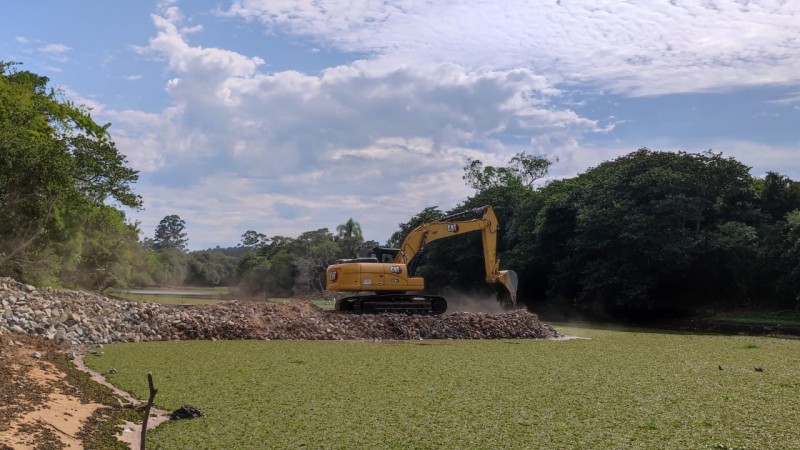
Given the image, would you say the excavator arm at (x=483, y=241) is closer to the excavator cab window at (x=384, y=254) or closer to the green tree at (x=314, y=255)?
the excavator cab window at (x=384, y=254)

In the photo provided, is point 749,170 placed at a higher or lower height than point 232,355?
higher

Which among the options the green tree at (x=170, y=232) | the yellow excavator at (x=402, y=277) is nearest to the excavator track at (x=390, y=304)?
the yellow excavator at (x=402, y=277)

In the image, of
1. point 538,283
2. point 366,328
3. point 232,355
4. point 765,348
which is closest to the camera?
point 232,355

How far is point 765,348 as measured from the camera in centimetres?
1230

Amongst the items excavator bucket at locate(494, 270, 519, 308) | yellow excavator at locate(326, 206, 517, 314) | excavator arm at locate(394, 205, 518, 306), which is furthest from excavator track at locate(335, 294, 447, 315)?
excavator bucket at locate(494, 270, 519, 308)

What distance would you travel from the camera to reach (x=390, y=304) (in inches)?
635

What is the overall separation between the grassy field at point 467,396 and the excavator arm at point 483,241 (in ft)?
19.1

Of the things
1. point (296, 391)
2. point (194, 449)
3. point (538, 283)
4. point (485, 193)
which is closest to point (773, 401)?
point (296, 391)

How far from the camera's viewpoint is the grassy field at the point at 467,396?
516 centimetres

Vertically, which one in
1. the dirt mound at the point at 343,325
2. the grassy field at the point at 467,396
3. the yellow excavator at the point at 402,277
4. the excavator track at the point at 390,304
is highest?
the yellow excavator at the point at 402,277

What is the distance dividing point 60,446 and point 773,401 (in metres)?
6.29

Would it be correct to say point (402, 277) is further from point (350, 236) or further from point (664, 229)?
point (350, 236)

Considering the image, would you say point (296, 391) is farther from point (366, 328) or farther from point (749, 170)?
point (749, 170)

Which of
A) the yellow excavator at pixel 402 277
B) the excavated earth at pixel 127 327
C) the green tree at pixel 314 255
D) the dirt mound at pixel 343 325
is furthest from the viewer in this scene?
the green tree at pixel 314 255
